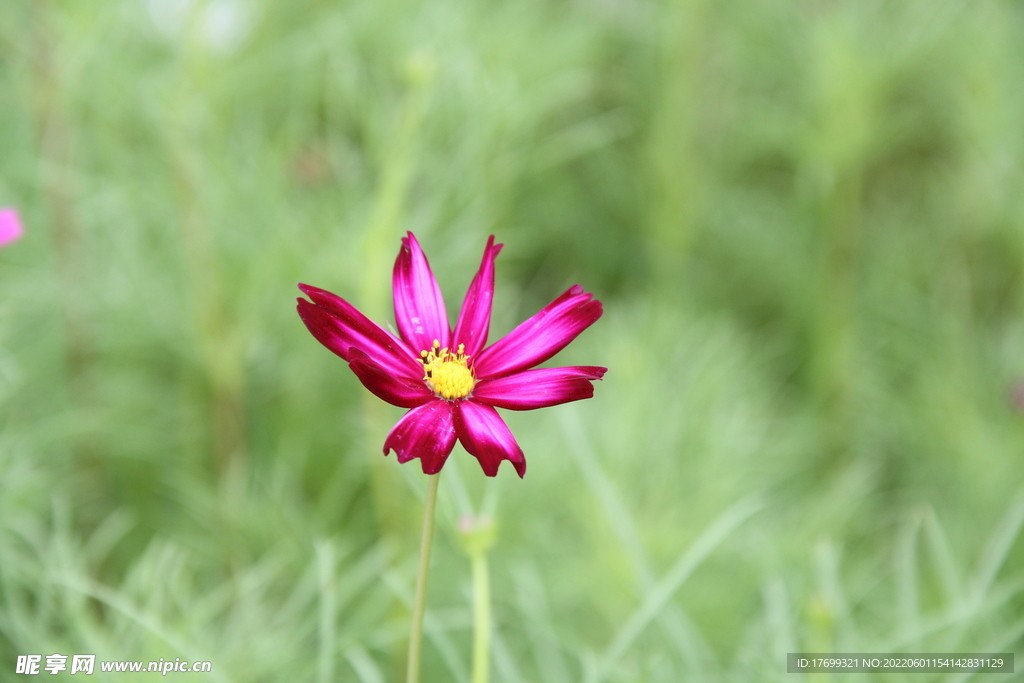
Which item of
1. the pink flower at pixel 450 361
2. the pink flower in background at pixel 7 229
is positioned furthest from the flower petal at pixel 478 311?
the pink flower in background at pixel 7 229

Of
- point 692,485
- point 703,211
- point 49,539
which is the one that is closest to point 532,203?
point 703,211

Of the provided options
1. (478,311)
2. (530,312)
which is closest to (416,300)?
(478,311)

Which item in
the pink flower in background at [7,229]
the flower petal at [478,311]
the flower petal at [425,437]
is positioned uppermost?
the pink flower in background at [7,229]

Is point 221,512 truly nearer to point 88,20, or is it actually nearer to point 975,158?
point 88,20

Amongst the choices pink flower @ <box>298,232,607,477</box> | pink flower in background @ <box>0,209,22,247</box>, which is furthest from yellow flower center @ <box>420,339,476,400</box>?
pink flower in background @ <box>0,209,22,247</box>

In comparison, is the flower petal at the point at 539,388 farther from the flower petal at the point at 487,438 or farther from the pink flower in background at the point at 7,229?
the pink flower in background at the point at 7,229

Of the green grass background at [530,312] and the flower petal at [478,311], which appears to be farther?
the green grass background at [530,312]

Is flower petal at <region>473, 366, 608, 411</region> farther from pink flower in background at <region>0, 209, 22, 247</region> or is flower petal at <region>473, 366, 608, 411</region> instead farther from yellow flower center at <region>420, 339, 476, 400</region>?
pink flower in background at <region>0, 209, 22, 247</region>

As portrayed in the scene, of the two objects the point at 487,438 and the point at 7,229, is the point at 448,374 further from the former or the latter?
the point at 7,229
